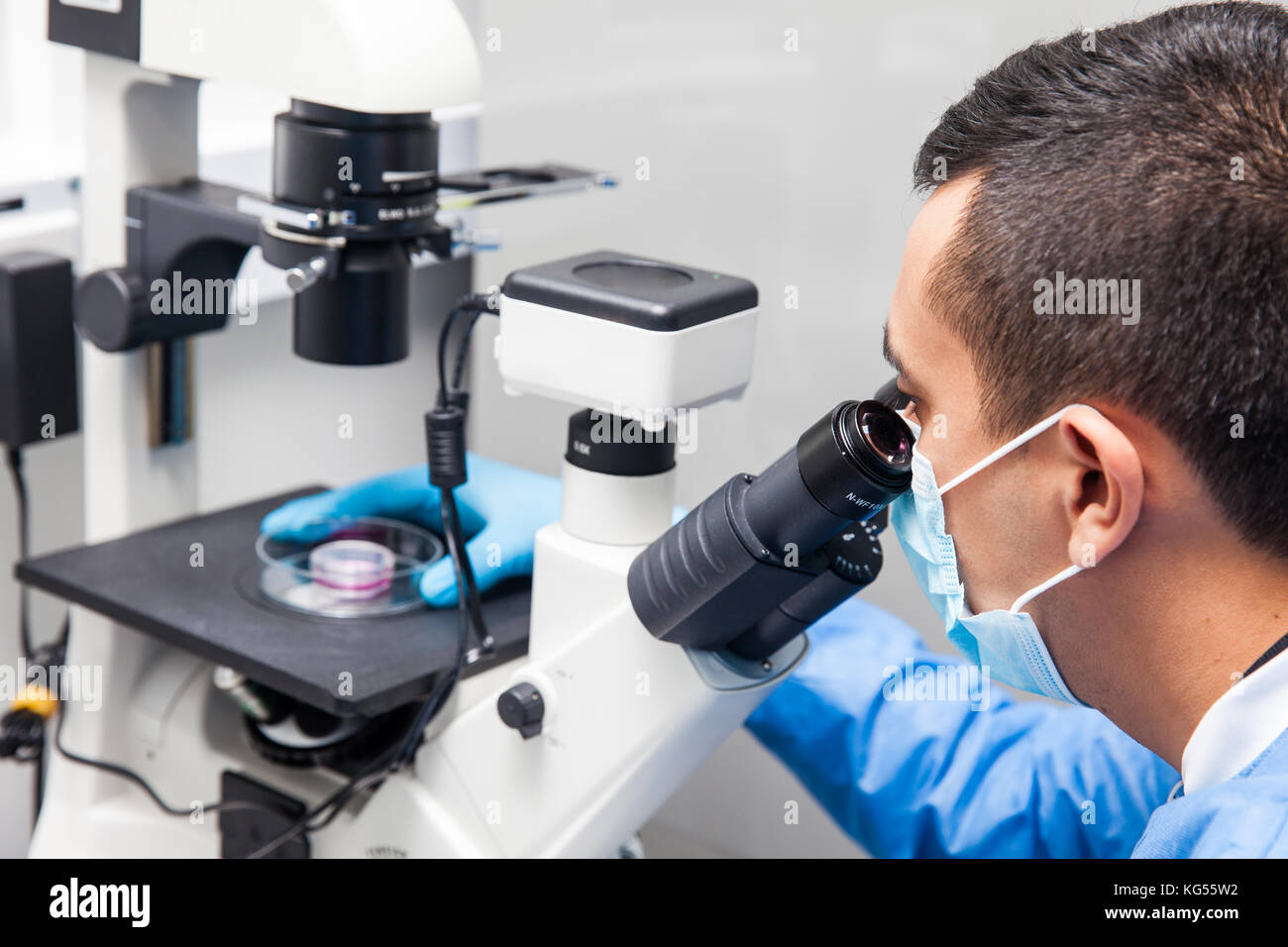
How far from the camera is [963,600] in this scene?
89 cm

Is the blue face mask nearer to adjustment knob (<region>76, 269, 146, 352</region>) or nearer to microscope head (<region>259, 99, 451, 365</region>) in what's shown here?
microscope head (<region>259, 99, 451, 365</region>)

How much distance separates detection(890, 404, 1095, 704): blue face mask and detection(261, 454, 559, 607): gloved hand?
13.7 inches

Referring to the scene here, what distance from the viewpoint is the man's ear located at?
74cm

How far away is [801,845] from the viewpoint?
5.15 feet

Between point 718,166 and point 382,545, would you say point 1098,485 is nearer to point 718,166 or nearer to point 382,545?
point 382,545

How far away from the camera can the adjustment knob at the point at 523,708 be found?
0.97 metres

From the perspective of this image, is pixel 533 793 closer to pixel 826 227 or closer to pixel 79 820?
pixel 79 820

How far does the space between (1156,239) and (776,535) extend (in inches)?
10.7

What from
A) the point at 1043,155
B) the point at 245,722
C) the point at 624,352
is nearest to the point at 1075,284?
the point at 1043,155
